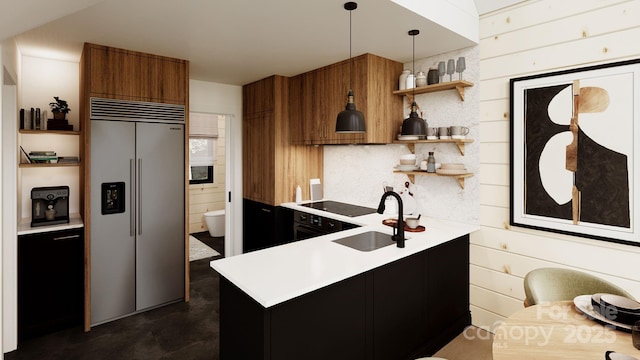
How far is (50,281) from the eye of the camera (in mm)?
2910

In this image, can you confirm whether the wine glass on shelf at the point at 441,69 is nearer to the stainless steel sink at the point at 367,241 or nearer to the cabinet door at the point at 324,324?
the stainless steel sink at the point at 367,241

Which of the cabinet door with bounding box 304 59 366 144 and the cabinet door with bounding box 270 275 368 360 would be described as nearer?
the cabinet door with bounding box 270 275 368 360

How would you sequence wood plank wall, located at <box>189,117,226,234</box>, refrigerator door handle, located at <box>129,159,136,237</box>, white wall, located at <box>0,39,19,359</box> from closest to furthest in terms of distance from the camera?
1. white wall, located at <box>0,39,19,359</box>
2. refrigerator door handle, located at <box>129,159,136,237</box>
3. wood plank wall, located at <box>189,117,226,234</box>

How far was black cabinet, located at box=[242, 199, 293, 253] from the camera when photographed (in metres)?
4.23

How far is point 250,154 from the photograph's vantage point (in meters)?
4.68

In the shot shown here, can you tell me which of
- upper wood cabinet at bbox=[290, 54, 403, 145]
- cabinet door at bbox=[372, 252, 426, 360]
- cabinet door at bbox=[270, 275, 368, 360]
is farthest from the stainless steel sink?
upper wood cabinet at bbox=[290, 54, 403, 145]

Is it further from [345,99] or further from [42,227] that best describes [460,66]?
[42,227]

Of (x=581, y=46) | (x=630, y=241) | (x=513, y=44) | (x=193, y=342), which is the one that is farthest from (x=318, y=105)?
(x=630, y=241)

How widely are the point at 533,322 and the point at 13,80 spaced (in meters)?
3.90

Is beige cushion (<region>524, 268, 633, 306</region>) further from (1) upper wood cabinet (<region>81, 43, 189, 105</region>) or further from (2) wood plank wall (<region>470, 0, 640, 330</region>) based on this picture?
(1) upper wood cabinet (<region>81, 43, 189, 105</region>)

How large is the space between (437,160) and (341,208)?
119 centimetres

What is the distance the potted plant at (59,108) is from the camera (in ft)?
10.6

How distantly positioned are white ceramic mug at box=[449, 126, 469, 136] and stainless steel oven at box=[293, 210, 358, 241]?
→ 1.24 m

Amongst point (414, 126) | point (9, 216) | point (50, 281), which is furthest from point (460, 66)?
point (50, 281)
